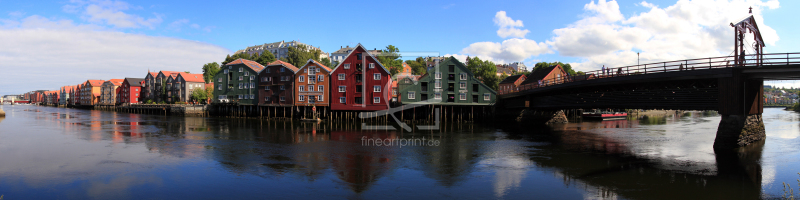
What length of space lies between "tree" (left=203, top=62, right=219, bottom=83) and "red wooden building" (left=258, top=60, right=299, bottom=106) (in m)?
46.4

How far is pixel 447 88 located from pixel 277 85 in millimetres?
31065

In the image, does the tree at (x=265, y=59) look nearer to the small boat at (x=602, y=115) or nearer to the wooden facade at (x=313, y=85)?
the wooden facade at (x=313, y=85)

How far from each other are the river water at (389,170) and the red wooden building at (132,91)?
105 meters

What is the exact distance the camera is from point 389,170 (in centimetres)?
2073

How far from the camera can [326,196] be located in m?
15.8

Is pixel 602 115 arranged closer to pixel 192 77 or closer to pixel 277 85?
pixel 277 85

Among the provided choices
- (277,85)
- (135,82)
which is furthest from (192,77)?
(277,85)

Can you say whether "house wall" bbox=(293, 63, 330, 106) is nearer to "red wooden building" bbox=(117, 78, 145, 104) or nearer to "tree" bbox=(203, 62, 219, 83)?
"tree" bbox=(203, 62, 219, 83)

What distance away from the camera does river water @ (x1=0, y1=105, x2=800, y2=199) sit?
16.5 m

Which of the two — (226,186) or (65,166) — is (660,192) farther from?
(65,166)

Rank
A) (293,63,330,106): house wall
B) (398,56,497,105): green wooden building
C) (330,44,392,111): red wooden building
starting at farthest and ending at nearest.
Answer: (293,63,330,106): house wall < (330,44,392,111): red wooden building < (398,56,497,105): green wooden building

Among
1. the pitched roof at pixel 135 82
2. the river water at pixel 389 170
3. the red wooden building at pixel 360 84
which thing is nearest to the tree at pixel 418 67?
the red wooden building at pixel 360 84

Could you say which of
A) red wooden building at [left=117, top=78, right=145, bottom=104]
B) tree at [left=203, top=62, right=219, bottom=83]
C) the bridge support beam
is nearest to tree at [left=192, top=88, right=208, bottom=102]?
tree at [left=203, top=62, right=219, bottom=83]

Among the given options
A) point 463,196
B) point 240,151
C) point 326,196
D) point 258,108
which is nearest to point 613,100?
point 463,196
